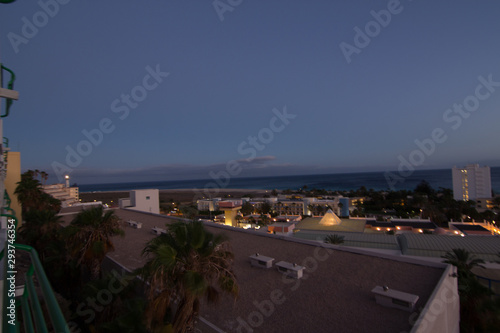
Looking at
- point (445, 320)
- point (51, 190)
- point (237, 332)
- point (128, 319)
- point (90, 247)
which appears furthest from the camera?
point (51, 190)

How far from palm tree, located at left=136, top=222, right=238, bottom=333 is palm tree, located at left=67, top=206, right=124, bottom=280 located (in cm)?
426

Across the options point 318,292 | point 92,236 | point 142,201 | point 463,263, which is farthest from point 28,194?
point 463,263

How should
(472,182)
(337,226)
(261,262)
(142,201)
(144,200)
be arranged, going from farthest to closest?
(472,182) → (337,226) → (144,200) → (142,201) → (261,262)

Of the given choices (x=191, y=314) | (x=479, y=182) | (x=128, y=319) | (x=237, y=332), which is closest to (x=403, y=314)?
(x=237, y=332)

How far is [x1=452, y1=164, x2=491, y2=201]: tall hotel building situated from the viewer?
7419 centimetres

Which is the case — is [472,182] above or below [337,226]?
above

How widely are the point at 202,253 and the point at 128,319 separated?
5.76 feet

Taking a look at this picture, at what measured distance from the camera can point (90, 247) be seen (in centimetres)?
848

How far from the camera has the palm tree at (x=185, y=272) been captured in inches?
185

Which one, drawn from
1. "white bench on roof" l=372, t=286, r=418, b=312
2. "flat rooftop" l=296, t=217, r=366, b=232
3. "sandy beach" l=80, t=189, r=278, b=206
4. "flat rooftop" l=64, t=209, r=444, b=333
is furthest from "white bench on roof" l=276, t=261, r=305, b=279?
"sandy beach" l=80, t=189, r=278, b=206

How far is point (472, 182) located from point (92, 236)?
9849 centimetres

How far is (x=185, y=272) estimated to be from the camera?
4914 mm

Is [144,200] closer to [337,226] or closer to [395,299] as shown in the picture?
[337,226]

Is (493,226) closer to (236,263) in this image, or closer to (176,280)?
(236,263)
